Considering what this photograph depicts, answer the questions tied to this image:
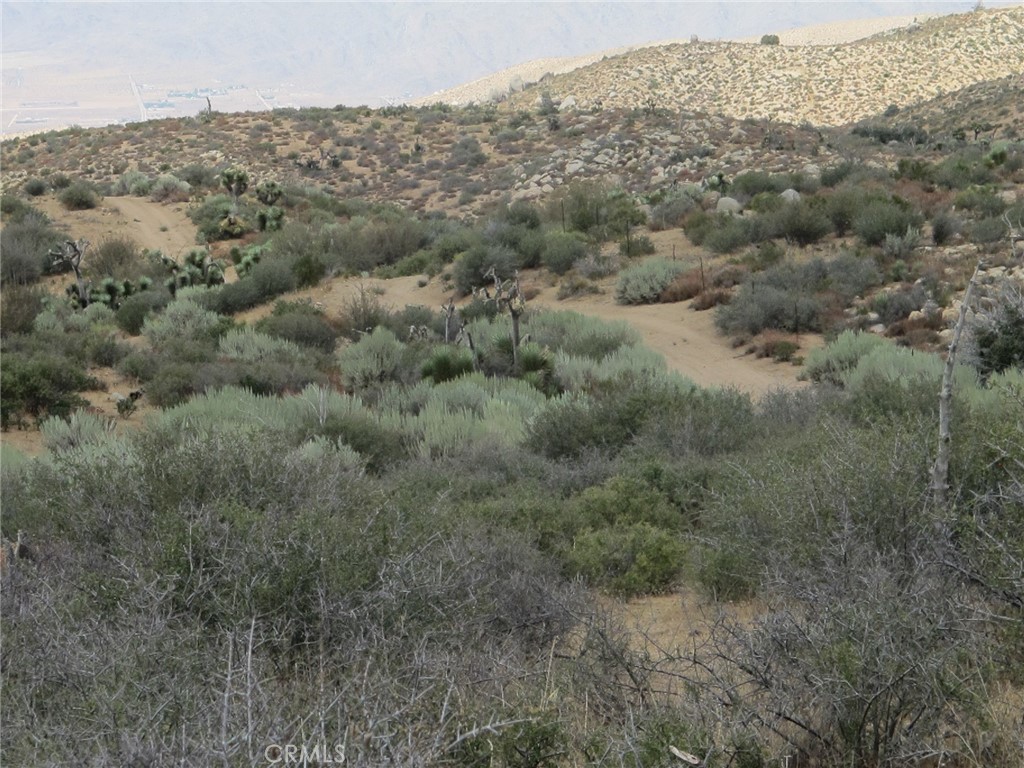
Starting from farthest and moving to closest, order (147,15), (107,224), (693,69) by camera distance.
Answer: (693,69) < (147,15) < (107,224)

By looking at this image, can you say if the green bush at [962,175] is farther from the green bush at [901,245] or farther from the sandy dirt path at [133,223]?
the sandy dirt path at [133,223]

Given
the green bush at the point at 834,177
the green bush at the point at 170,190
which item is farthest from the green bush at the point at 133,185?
the green bush at the point at 834,177

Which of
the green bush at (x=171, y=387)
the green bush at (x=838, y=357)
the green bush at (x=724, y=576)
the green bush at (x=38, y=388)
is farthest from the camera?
the green bush at (x=838, y=357)

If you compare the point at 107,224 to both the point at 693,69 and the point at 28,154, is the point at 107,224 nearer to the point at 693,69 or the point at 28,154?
the point at 28,154

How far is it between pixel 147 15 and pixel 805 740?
7910cm

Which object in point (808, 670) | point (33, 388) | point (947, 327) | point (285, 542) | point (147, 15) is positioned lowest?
point (947, 327)

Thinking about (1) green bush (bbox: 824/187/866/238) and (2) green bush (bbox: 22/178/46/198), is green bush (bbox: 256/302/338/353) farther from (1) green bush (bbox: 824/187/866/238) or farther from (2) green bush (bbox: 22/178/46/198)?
(2) green bush (bbox: 22/178/46/198)

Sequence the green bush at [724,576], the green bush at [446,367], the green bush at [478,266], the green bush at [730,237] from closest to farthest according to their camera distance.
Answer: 1. the green bush at [724,576]
2. the green bush at [446,367]
3. the green bush at [730,237]
4. the green bush at [478,266]

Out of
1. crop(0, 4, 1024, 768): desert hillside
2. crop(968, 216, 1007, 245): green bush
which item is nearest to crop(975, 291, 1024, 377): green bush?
crop(0, 4, 1024, 768): desert hillside

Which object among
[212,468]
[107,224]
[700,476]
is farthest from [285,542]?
[107,224]

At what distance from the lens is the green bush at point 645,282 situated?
21375mm

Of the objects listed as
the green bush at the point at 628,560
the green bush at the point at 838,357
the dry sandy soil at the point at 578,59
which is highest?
the dry sandy soil at the point at 578,59

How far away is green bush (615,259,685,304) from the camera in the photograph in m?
21.4

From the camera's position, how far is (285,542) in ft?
16.5
